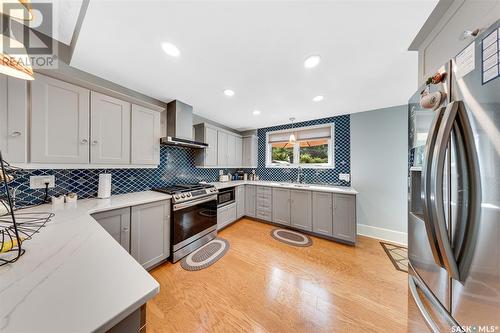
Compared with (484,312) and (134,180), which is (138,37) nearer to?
(134,180)

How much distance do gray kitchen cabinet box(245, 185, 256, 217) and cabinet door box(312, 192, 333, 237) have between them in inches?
51.4

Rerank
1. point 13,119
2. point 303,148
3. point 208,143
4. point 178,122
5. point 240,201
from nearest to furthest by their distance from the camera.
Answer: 1. point 13,119
2. point 178,122
3. point 208,143
4. point 240,201
5. point 303,148

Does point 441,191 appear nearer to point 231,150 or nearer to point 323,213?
point 323,213

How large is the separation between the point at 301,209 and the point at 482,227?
2533 mm

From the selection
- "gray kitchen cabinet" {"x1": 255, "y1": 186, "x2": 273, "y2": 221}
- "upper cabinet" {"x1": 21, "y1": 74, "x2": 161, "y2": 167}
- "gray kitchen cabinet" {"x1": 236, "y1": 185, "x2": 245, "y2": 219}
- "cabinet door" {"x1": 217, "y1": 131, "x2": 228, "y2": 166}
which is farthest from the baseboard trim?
"upper cabinet" {"x1": 21, "y1": 74, "x2": 161, "y2": 167}

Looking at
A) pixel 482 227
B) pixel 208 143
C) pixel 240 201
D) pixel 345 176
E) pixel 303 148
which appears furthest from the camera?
pixel 303 148

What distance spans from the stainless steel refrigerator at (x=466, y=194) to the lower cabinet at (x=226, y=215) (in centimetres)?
261

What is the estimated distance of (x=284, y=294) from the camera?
1.58 metres

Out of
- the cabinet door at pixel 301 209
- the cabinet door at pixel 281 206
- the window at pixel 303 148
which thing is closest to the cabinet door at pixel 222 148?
the window at pixel 303 148

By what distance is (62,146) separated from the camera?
147 cm

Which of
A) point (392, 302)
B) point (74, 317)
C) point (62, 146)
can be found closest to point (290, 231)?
point (392, 302)

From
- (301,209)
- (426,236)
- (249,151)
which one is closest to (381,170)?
(301,209)

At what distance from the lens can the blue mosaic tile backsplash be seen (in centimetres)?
155

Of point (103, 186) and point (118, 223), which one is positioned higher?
point (103, 186)
